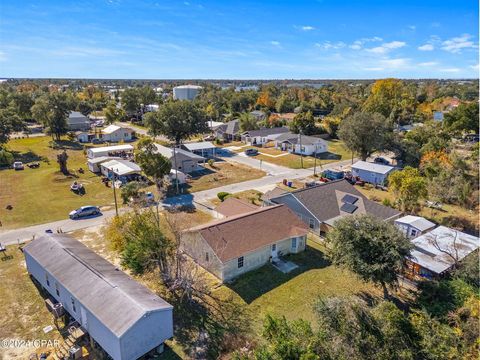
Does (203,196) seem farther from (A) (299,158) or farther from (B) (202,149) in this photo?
(A) (299,158)

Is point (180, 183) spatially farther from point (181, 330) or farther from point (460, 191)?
point (460, 191)

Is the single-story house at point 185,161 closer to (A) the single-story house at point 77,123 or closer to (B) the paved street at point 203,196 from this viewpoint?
(B) the paved street at point 203,196

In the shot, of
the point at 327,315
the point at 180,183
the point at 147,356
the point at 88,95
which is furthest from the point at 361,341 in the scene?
the point at 88,95

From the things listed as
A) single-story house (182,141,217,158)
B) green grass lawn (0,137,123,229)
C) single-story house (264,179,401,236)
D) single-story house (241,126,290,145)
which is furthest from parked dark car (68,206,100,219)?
single-story house (241,126,290,145)

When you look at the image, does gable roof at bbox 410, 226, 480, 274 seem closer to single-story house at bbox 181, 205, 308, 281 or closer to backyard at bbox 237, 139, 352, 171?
single-story house at bbox 181, 205, 308, 281

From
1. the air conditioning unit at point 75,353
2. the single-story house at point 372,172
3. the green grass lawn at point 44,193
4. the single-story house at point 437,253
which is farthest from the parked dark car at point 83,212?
the single-story house at point 372,172
